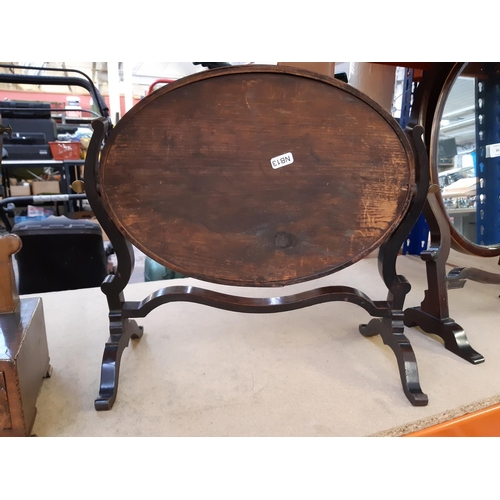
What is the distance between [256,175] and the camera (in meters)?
0.89

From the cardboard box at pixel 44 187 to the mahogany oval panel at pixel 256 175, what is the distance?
12.7 ft

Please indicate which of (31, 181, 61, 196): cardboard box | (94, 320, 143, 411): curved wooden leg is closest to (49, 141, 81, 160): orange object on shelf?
(31, 181, 61, 196): cardboard box

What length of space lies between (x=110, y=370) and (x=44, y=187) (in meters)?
3.89

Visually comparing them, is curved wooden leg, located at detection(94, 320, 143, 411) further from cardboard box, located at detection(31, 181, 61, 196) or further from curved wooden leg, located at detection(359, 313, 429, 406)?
cardboard box, located at detection(31, 181, 61, 196)

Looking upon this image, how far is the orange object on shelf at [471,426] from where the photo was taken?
855 millimetres

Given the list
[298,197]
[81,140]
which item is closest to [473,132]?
[298,197]

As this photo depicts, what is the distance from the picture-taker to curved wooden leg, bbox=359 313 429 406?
924 mm

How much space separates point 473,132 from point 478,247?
48cm

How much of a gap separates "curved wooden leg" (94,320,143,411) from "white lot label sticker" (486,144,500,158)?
1475 mm

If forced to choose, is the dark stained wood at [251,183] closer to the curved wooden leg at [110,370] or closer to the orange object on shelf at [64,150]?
the curved wooden leg at [110,370]

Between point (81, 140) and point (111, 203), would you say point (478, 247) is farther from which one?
point (81, 140)

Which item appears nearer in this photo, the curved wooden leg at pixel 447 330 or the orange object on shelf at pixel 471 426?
the orange object on shelf at pixel 471 426

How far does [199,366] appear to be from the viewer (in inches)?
42.9

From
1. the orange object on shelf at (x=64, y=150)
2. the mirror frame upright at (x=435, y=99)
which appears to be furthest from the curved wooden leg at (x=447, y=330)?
the orange object on shelf at (x=64, y=150)
